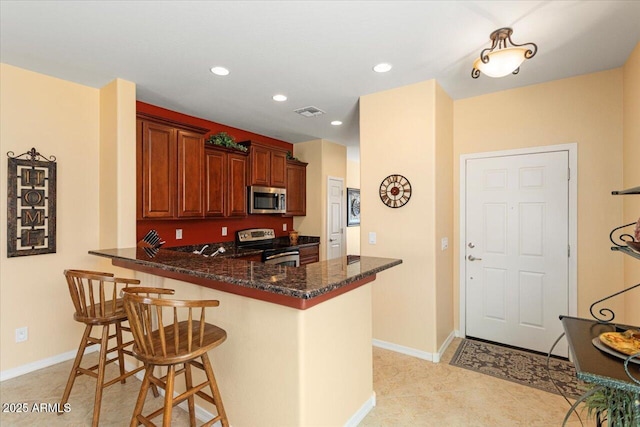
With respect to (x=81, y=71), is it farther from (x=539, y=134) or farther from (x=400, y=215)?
(x=539, y=134)

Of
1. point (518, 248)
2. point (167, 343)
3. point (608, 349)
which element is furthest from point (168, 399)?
point (518, 248)

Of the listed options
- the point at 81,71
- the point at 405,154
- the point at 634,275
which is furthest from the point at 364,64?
the point at 634,275

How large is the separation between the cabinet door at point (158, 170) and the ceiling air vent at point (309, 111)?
1.51 m

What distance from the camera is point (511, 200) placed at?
10.6ft

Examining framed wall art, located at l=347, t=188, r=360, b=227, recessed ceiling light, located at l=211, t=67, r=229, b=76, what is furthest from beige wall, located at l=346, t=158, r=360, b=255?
recessed ceiling light, located at l=211, t=67, r=229, b=76

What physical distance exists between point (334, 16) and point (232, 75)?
127cm

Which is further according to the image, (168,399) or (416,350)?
(416,350)

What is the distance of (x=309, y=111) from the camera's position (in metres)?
3.88

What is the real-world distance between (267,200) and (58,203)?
99.3 inches

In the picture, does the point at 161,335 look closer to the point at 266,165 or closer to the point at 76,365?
the point at 76,365

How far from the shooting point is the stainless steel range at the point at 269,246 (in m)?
4.51

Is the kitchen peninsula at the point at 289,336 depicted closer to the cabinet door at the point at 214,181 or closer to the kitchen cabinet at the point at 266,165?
the cabinet door at the point at 214,181

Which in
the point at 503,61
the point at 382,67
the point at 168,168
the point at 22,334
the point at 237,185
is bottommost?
the point at 22,334

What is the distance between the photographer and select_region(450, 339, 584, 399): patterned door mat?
257 centimetres
